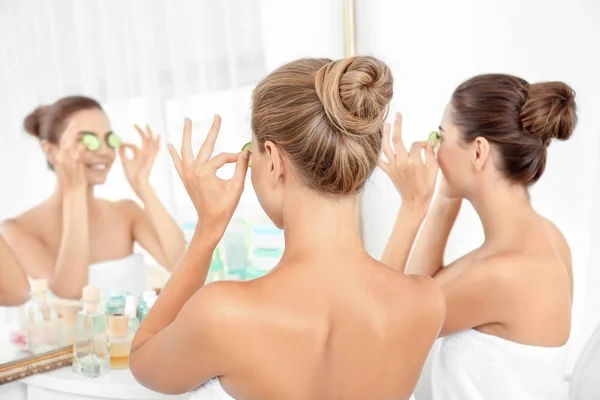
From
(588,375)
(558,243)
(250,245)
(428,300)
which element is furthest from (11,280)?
(588,375)

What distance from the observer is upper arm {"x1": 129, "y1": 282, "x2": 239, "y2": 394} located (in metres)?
0.90

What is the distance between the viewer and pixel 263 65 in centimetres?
177

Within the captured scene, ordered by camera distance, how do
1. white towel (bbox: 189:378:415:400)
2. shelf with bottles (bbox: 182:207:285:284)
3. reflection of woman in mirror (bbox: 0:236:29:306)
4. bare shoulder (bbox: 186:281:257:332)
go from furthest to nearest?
shelf with bottles (bbox: 182:207:285:284), reflection of woman in mirror (bbox: 0:236:29:306), white towel (bbox: 189:378:415:400), bare shoulder (bbox: 186:281:257:332)

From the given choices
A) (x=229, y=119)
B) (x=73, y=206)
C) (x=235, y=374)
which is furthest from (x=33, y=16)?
(x=235, y=374)

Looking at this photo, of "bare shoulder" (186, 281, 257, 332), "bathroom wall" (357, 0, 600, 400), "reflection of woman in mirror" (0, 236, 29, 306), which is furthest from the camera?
"bathroom wall" (357, 0, 600, 400)

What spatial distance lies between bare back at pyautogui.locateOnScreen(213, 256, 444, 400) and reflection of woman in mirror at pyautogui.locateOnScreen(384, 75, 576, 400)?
0.38 m

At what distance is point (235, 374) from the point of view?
0.95 meters

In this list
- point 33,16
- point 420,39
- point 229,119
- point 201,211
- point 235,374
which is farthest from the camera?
point 420,39

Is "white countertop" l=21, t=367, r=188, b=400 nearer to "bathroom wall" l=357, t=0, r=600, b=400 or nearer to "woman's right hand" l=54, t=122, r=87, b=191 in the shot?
"woman's right hand" l=54, t=122, r=87, b=191

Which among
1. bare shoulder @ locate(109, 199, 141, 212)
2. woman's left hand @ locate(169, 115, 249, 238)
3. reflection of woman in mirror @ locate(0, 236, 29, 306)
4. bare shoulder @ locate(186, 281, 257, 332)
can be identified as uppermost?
woman's left hand @ locate(169, 115, 249, 238)

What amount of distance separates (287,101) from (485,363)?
2.42ft

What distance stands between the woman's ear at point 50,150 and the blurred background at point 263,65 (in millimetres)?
19

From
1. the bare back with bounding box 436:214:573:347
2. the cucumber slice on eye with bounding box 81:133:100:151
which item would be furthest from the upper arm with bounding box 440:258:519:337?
the cucumber slice on eye with bounding box 81:133:100:151

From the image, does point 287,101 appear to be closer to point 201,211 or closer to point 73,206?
point 201,211
